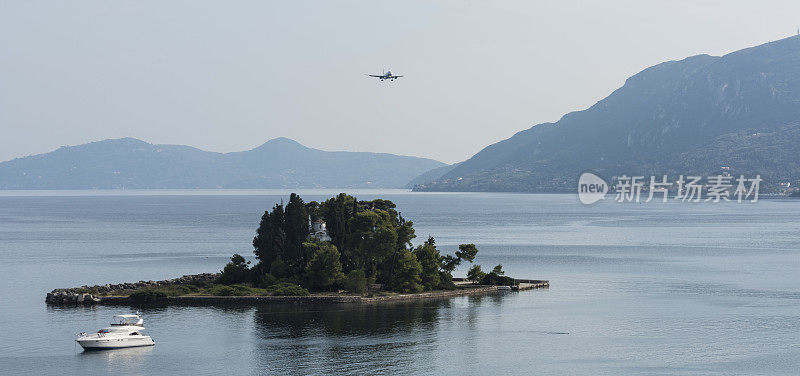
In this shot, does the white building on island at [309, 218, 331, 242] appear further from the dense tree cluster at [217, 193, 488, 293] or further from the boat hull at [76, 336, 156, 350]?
the boat hull at [76, 336, 156, 350]

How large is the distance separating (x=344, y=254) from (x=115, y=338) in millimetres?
38132

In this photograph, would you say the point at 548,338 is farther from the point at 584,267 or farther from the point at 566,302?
the point at 584,267

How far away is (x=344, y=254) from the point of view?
115m

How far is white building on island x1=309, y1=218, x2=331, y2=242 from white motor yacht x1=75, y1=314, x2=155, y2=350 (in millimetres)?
39146

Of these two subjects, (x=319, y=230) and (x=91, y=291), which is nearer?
(x=91, y=291)

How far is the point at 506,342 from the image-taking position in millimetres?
85188

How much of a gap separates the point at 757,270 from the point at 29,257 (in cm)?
13769

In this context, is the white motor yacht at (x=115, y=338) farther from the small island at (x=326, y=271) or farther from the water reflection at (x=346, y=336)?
the small island at (x=326, y=271)

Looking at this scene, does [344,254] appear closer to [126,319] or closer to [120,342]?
[126,319]

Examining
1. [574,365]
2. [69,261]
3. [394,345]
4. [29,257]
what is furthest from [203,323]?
[29,257]

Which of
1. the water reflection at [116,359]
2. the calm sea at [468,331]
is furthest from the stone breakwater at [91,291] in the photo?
the water reflection at [116,359]

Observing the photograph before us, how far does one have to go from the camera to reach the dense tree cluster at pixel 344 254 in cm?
11175

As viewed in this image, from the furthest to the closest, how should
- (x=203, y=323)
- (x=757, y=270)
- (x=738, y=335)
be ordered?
1. (x=757, y=270)
2. (x=203, y=323)
3. (x=738, y=335)

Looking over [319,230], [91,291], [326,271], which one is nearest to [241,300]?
[326,271]
